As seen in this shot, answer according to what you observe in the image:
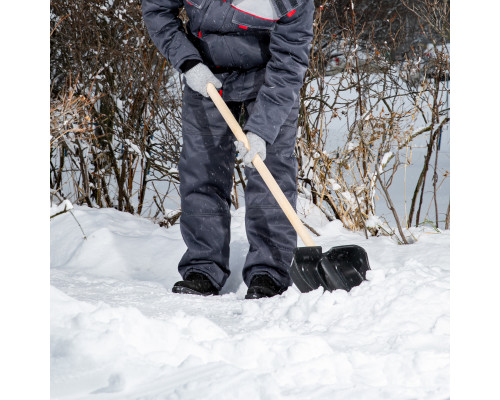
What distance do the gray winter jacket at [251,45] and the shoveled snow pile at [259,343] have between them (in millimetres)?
772

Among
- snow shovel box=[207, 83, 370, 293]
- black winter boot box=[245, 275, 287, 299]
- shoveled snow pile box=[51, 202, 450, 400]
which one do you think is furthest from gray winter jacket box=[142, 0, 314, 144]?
shoveled snow pile box=[51, 202, 450, 400]

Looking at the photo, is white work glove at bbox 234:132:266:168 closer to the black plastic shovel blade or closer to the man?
the man

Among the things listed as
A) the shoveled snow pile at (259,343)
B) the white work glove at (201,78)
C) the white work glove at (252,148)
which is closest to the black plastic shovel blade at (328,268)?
the shoveled snow pile at (259,343)

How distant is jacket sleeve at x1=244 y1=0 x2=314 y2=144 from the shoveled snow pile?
2.32 feet

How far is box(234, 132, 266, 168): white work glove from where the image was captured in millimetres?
2588

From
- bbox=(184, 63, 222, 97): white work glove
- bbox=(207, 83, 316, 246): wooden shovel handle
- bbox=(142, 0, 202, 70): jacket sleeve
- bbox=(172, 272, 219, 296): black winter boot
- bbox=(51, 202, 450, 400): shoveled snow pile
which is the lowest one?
bbox=(172, 272, 219, 296): black winter boot

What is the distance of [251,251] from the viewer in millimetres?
2924

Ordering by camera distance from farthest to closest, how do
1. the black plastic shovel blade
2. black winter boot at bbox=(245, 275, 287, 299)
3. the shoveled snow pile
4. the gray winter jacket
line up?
black winter boot at bbox=(245, 275, 287, 299) → the gray winter jacket → the black plastic shovel blade → the shoveled snow pile

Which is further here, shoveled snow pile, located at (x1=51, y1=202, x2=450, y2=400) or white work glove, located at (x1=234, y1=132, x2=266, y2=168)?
white work glove, located at (x1=234, y1=132, x2=266, y2=168)

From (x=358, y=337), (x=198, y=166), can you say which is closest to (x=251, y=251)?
(x=198, y=166)

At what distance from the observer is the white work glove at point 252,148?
2588 millimetres

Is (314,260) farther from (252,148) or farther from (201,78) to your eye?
(201,78)
